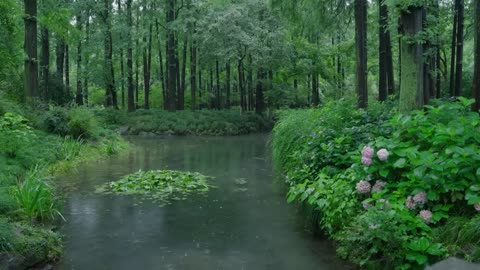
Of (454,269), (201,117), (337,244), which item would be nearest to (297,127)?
(337,244)

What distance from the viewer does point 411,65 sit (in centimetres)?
844

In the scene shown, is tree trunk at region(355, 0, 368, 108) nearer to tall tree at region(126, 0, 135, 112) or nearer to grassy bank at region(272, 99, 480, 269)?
grassy bank at region(272, 99, 480, 269)

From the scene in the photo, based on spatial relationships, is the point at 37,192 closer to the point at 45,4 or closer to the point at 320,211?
the point at 320,211

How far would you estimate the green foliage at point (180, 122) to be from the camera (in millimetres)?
26141

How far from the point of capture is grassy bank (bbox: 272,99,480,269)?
4.78m

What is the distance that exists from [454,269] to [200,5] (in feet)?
89.5

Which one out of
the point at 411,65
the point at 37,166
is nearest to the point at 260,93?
the point at 37,166

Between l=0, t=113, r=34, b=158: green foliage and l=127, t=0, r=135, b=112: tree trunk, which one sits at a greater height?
l=127, t=0, r=135, b=112: tree trunk

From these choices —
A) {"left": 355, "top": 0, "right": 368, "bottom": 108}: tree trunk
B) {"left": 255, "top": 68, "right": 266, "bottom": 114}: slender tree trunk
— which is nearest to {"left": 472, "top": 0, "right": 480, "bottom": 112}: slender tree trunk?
{"left": 355, "top": 0, "right": 368, "bottom": 108}: tree trunk

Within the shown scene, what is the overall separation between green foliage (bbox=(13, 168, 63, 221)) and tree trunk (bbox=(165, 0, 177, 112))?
2204 cm

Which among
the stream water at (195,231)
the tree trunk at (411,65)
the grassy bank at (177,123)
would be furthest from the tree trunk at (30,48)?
the tree trunk at (411,65)

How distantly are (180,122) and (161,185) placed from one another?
16375 millimetres

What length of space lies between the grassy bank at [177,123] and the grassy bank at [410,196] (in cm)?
1965

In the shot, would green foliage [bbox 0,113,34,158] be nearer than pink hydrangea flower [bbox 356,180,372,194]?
No
